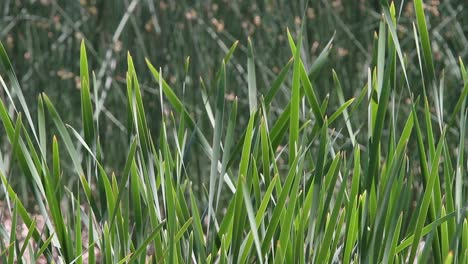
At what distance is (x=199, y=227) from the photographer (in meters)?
1.12

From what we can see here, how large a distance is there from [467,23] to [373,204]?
1.63 m

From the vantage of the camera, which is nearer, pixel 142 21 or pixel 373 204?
pixel 373 204

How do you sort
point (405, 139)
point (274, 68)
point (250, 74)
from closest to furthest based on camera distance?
point (405, 139)
point (250, 74)
point (274, 68)

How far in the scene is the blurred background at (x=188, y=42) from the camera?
101 inches

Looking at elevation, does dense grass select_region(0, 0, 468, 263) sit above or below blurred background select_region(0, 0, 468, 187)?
above

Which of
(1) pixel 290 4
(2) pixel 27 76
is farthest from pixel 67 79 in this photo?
(1) pixel 290 4

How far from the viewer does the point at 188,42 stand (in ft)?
8.51

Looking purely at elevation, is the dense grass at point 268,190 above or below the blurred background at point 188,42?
above

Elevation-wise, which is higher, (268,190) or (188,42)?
(268,190)

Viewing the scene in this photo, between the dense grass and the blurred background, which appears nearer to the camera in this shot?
the dense grass

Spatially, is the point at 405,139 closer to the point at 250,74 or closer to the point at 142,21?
the point at 250,74

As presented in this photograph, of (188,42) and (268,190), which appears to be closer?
(268,190)

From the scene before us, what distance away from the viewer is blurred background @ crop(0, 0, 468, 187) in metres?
2.56

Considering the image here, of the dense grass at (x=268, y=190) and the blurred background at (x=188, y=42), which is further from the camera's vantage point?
the blurred background at (x=188, y=42)
